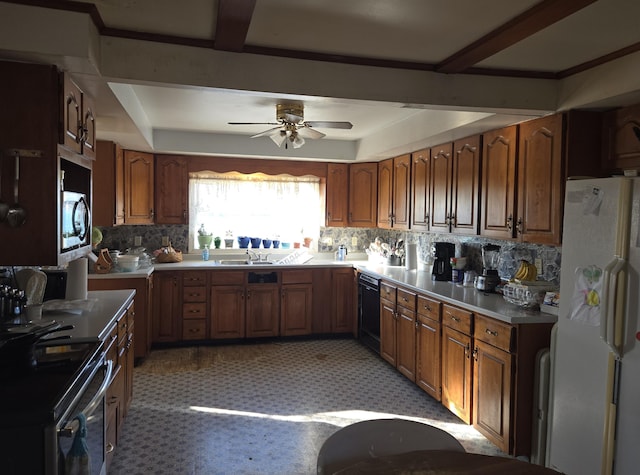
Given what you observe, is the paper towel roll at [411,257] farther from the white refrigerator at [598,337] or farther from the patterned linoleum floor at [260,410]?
the white refrigerator at [598,337]

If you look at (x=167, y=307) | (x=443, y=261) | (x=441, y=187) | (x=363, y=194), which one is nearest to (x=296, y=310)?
(x=167, y=307)

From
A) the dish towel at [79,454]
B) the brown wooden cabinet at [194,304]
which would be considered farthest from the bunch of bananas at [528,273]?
the brown wooden cabinet at [194,304]

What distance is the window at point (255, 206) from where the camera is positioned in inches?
224

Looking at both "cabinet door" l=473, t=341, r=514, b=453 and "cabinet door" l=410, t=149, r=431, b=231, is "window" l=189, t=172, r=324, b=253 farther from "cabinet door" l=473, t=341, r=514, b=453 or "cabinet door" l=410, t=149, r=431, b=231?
"cabinet door" l=473, t=341, r=514, b=453

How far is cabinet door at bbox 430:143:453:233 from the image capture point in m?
4.02

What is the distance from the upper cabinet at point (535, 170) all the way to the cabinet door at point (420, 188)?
2.78 feet

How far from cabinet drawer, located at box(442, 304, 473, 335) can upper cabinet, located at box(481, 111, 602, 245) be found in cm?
63

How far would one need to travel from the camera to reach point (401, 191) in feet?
16.1

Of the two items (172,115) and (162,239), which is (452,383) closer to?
(172,115)

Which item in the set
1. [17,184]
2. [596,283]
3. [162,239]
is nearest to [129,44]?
[17,184]

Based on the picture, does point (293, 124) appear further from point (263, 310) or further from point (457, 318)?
point (263, 310)

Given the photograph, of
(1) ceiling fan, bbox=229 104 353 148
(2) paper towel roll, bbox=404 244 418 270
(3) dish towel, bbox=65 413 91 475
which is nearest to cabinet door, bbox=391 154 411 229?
(2) paper towel roll, bbox=404 244 418 270

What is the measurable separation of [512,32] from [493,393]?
2.08m

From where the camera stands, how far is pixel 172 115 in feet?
13.6
